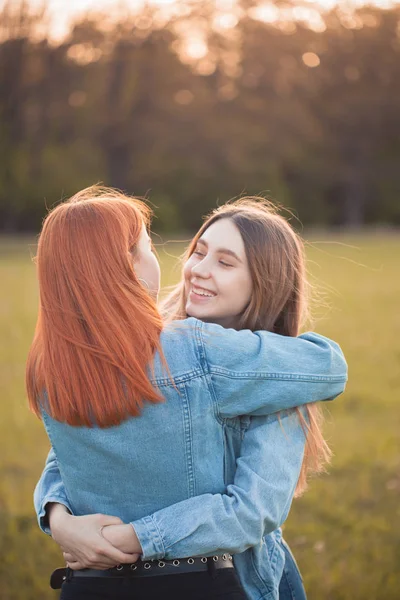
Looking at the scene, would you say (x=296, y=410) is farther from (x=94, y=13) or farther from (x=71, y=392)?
(x=94, y=13)

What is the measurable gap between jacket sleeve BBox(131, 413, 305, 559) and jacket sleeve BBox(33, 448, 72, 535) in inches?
13.0

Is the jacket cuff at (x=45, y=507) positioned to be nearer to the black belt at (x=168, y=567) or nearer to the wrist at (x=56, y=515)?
the wrist at (x=56, y=515)

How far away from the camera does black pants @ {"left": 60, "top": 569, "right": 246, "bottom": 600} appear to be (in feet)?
6.18

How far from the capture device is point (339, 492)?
532cm

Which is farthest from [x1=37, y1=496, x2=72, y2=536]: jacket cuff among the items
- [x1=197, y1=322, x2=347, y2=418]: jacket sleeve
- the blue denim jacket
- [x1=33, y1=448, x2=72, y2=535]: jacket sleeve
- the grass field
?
the grass field

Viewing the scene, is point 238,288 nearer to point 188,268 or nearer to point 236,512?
point 188,268

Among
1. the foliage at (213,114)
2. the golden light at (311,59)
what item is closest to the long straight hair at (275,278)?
the foliage at (213,114)

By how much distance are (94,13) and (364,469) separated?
40.4m

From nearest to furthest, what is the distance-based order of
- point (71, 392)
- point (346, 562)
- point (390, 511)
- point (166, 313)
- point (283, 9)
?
point (71, 392), point (166, 313), point (346, 562), point (390, 511), point (283, 9)

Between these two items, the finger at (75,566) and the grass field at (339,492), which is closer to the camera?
the finger at (75,566)

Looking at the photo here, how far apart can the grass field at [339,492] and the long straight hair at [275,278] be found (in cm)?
19

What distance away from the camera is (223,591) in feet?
6.23

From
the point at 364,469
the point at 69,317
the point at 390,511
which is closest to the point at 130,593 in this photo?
the point at 69,317

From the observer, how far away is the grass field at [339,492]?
3.98 meters
